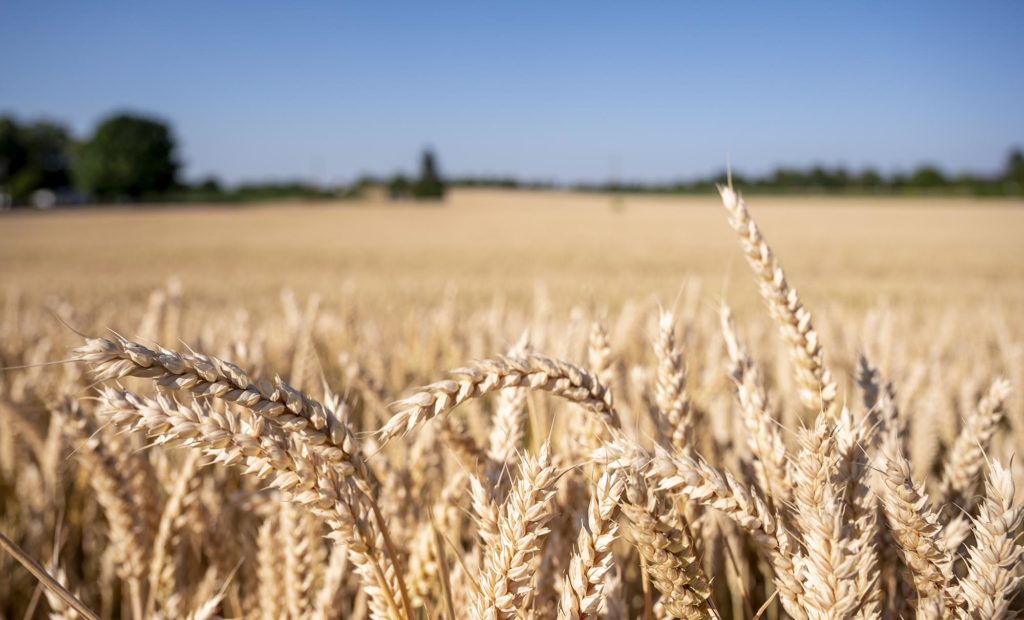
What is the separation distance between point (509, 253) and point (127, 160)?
199 feet

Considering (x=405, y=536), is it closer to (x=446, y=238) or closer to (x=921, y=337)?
(x=921, y=337)

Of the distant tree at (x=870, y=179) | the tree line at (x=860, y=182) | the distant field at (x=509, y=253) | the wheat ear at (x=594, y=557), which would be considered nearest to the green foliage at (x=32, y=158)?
the distant field at (x=509, y=253)

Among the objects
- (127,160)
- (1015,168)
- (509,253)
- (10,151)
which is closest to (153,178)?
(127,160)

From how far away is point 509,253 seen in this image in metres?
17.7

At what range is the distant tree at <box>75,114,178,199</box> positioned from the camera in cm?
6200

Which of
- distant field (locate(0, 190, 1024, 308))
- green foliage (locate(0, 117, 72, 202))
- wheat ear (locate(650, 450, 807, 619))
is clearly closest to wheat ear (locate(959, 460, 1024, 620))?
wheat ear (locate(650, 450, 807, 619))

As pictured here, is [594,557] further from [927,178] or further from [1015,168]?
[1015,168]

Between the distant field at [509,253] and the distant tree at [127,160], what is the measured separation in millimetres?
28495

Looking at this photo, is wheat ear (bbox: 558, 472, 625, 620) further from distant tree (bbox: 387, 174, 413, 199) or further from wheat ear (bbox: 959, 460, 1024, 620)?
distant tree (bbox: 387, 174, 413, 199)

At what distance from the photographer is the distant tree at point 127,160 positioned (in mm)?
62000

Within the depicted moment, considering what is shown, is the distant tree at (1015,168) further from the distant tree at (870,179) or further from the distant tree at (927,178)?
the distant tree at (870,179)

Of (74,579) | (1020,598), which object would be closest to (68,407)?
(74,579)

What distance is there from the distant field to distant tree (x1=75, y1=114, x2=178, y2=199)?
28.5 meters

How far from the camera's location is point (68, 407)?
3.89 feet
